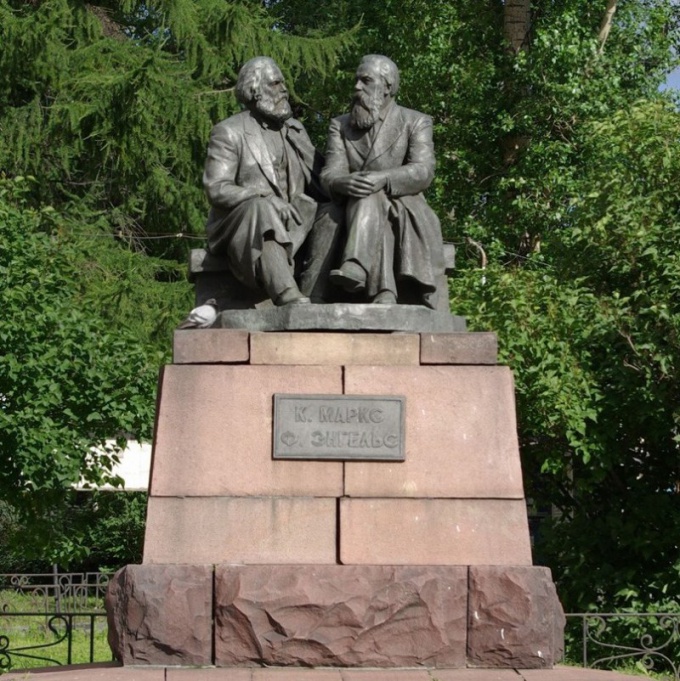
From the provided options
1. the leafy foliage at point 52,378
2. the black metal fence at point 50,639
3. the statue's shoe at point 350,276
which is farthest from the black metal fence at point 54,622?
the statue's shoe at point 350,276

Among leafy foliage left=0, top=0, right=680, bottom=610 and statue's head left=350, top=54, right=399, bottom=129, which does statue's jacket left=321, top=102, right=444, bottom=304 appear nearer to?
statue's head left=350, top=54, right=399, bottom=129

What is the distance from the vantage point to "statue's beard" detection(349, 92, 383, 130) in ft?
29.1

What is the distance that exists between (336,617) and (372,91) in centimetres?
293

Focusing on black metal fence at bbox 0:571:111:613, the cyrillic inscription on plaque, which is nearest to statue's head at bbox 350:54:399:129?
the cyrillic inscription on plaque

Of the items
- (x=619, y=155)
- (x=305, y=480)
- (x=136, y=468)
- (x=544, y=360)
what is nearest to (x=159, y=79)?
(x=136, y=468)

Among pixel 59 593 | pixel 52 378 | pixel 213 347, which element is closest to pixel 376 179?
pixel 213 347

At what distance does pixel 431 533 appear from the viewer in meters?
8.00

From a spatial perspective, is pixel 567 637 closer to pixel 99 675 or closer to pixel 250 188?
pixel 250 188

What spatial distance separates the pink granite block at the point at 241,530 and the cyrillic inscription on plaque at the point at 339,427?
0.26 metres

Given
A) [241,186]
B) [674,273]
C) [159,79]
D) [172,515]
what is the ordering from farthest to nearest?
1. [159,79]
2. [674,273]
3. [241,186]
4. [172,515]

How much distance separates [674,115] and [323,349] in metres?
7.73

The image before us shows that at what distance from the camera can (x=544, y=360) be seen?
1333 centimetres

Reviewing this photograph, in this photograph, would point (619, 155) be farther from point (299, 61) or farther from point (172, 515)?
point (172, 515)

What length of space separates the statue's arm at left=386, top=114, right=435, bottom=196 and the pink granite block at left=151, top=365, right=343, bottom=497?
3.70 feet
